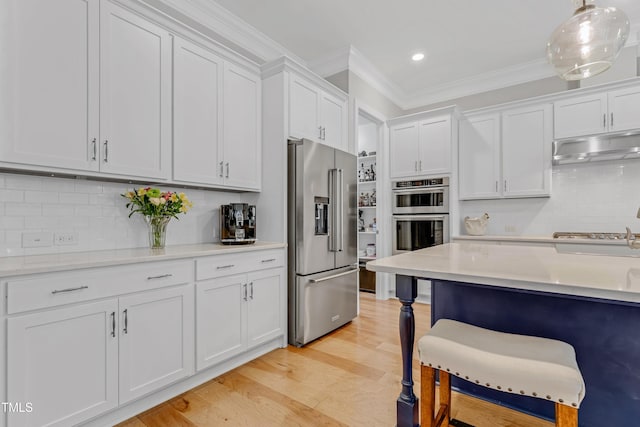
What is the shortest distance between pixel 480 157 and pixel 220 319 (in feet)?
12.3

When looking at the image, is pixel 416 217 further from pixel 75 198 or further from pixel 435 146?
pixel 75 198

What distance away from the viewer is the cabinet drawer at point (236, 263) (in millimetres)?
2125

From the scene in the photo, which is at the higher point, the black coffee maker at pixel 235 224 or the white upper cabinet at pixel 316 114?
the white upper cabinet at pixel 316 114

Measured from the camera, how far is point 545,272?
1.20 metres

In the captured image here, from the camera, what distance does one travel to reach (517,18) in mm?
3100

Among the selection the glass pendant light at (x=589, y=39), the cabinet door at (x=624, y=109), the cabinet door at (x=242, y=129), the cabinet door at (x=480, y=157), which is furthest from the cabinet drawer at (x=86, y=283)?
the cabinet door at (x=624, y=109)

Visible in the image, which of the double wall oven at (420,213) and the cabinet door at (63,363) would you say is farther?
the double wall oven at (420,213)

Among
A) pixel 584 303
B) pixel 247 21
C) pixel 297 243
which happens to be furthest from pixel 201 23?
pixel 584 303

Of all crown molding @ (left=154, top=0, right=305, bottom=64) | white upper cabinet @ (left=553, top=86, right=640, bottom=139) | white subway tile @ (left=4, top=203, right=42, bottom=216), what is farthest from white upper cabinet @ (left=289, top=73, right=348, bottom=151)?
white upper cabinet @ (left=553, top=86, right=640, bottom=139)

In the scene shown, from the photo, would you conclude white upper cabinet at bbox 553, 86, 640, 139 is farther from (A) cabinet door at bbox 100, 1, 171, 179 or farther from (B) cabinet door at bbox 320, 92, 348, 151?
(A) cabinet door at bbox 100, 1, 171, 179

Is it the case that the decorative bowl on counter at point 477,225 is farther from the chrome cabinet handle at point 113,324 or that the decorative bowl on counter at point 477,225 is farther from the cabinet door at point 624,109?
the chrome cabinet handle at point 113,324

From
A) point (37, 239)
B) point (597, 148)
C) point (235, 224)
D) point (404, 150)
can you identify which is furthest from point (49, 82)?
point (597, 148)

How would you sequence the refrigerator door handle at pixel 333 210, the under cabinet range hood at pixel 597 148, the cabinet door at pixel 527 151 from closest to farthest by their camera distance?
1. the refrigerator door handle at pixel 333 210
2. the under cabinet range hood at pixel 597 148
3. the cabinet door at pixel 527 151

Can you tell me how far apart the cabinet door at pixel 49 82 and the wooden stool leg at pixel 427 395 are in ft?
7.15
